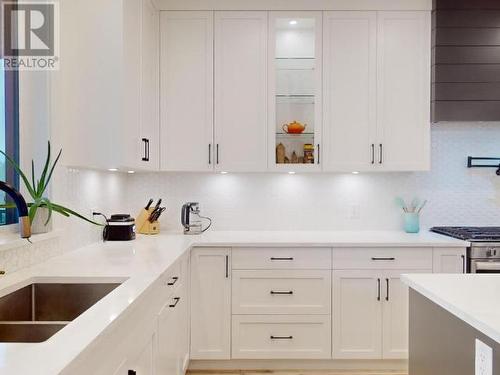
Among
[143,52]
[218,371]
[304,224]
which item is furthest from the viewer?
[304,224]

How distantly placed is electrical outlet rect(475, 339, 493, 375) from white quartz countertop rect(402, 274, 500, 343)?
0.07 m

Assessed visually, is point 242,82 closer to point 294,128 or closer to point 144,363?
point 294,128

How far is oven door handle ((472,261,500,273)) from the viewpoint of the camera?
2881mm

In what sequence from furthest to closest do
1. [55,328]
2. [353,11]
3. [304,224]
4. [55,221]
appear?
[304,224] < [353,11] < [55,221] < [55,328]

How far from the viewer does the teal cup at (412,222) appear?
3408 millimetres

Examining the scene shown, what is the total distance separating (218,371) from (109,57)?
2.18m

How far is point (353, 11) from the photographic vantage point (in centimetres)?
325

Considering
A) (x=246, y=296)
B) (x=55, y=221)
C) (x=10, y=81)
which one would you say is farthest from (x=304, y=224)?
(x=10, y=81)

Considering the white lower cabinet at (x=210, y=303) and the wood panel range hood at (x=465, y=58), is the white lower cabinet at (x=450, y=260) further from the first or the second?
the white lower cabinet at (x=210, y=303)

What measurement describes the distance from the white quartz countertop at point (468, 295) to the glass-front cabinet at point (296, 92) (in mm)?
1648

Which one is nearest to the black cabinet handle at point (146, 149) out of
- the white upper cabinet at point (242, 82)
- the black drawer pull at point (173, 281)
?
the white upper cabinet at point (242, 82)

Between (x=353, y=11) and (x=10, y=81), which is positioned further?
(x=353, y=11)

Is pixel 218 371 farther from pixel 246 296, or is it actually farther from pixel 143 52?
pixel 143 52

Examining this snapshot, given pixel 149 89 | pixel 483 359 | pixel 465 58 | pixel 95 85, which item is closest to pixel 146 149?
pixel 149 89
